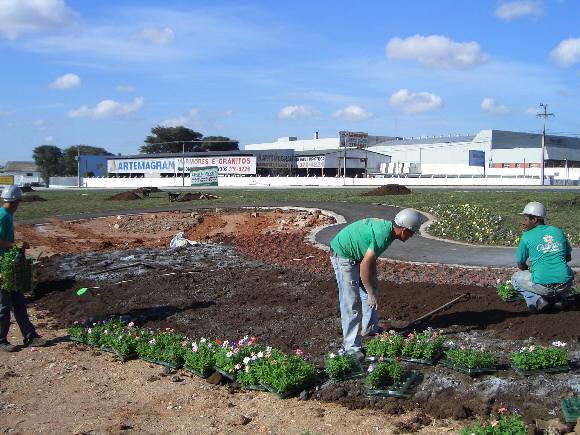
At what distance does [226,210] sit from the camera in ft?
94.8

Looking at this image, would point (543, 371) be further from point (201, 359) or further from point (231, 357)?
point (201, 359)

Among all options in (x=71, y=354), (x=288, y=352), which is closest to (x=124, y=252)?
(x=71, y=354)

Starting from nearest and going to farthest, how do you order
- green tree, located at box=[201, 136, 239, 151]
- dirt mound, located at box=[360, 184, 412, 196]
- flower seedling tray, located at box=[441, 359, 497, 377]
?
1. flower seedling tray, located at box=[441, 359, 497, 377]
2. dirt mound, located at box=[360, 184, 412, 196]
3. green tree, located at box=[201, 136, 239, 151]

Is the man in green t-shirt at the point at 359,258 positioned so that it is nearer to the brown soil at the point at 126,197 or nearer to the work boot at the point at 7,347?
the work boot at the point at 7,347

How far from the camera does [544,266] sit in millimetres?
7551

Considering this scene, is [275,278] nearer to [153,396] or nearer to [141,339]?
[141,339]

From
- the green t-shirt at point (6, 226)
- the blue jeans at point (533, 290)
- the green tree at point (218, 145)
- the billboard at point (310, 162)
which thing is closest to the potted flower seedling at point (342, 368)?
the blue jeans at point (533, 290)

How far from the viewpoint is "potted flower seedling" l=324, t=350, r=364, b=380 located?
602 cm

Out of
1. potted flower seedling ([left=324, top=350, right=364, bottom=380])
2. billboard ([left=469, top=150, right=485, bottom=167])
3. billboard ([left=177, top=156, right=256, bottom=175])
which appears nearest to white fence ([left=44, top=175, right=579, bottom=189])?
billboard ([left=177, top=156, right=256, bottom=175])

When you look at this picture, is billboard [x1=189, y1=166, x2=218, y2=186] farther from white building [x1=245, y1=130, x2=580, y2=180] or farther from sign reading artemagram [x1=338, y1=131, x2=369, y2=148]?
sign reading artemagram [x1=338, y1=131, x2=369, y2=148]

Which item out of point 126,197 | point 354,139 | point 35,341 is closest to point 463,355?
point 35,341

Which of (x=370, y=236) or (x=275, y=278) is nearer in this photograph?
(x=370, y=236)

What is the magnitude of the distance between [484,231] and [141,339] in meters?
11.2

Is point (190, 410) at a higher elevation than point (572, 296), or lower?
lower
